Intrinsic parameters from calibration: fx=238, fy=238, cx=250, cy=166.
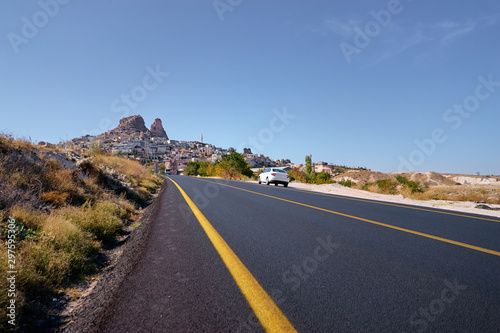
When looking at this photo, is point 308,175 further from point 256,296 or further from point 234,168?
point 256,296

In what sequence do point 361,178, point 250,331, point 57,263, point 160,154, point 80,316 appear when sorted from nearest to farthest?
point 250,331
point 80,316
point 57,263
point 361,178
point 160,154

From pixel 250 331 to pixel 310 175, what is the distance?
1389 inches

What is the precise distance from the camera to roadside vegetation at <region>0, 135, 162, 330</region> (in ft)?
7.54

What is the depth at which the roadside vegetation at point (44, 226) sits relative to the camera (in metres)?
2.30

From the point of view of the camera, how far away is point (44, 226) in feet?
11.5

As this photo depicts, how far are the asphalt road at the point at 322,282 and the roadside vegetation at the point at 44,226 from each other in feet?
2.63

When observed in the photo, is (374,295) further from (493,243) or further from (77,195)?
(77,195)

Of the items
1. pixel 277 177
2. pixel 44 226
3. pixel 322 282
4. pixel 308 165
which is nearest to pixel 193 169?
pixel 308 165

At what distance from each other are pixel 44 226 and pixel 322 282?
12.8 ft

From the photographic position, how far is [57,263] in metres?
2.73

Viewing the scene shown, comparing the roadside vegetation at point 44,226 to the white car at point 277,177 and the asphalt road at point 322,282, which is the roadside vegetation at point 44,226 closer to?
the asphalt road at point 322,282

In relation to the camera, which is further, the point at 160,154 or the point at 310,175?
the point at 160,154

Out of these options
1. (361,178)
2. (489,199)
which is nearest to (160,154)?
(361,178)

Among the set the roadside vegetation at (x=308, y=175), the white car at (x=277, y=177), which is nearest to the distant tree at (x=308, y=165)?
the roadside vegetation at (x=308, y=175)
